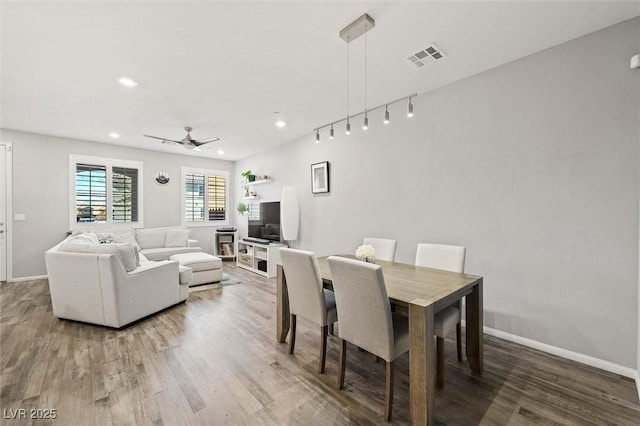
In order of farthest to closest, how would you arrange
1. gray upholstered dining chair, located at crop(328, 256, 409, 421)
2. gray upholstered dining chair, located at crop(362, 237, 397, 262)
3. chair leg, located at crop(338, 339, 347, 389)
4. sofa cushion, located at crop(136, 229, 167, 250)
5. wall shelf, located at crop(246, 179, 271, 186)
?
wall shelf, located at crop(246, 179, 271, 186) → sofa cushion, located at crop(136, 229, 167, 250) → gray upholstered dining chair, located at crop(362, 237, 397, 262) → chair leg, located at crop(338, 339, 347, 389) → gray upholstered dining chair, located at crop(328, 256, 409, 421)

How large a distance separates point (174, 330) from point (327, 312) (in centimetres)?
184

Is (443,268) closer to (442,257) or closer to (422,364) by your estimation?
(442,257)

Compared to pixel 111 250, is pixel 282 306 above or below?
below

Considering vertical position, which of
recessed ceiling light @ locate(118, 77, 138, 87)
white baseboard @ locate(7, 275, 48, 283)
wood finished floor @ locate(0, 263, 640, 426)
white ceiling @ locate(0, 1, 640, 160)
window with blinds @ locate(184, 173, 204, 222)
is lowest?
wood finished floor @ locate(0, 263, 640, 426)

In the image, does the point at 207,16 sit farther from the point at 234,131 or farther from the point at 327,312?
the point at 234,131

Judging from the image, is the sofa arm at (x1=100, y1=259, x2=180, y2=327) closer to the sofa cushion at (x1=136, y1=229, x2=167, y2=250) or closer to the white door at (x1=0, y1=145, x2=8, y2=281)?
the sofa cushion at (x1=136, y1=229, x2=167, y2=250)

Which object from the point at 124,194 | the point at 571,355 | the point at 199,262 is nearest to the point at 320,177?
the point at 199,262

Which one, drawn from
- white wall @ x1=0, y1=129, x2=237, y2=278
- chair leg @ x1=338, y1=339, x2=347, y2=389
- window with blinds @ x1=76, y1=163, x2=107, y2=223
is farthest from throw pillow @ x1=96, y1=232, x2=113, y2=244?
chair leg @ x1=338, y1=339, x2=347, y2=389

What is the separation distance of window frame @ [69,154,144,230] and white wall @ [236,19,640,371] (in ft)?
18.0

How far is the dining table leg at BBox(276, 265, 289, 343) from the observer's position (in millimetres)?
2672

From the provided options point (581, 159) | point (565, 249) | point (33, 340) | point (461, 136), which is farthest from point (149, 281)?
point (581, 159)

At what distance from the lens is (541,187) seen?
2549 millimetres

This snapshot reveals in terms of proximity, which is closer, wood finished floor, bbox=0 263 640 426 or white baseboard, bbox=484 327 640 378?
wood finished floor, bbox=0 263 640 426

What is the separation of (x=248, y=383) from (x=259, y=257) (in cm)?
365
